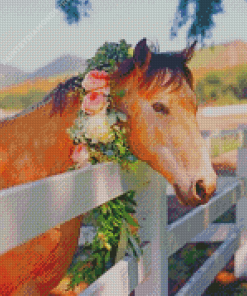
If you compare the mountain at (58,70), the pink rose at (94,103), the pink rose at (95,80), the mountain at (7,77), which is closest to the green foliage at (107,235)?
the pink rose at (94,103)

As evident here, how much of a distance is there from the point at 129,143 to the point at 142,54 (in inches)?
19.5

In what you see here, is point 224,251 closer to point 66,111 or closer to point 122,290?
point 122,290

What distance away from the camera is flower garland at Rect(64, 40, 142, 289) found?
5.87 ft

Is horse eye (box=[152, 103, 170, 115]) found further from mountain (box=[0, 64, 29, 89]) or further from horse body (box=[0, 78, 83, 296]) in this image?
mountain (box=[0, 64, 29, 89])

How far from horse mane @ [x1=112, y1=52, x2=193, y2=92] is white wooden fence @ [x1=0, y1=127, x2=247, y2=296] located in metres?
0.50

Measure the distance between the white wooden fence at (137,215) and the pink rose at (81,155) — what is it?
0.19 m

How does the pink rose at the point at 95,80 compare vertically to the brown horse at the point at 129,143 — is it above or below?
above

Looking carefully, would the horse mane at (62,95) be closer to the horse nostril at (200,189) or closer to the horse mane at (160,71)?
the horse mane at (160,71)

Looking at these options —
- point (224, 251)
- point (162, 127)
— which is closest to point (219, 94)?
point (224, 251)

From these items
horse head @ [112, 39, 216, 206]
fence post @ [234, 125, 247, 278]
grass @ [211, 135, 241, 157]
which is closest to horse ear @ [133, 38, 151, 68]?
horse head @ [112, 39, 216, 206]

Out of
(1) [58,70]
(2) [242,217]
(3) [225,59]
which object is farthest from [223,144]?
(3) [225,59]

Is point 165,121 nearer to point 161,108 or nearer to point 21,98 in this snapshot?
point 161,108

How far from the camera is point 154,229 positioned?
2.08 metres

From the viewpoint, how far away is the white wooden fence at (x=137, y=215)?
1.03m
